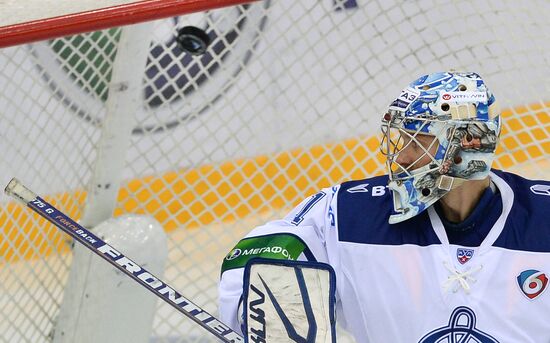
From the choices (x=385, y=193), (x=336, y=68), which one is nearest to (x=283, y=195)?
(x=336, y=68)

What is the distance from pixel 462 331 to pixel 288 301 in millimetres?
317

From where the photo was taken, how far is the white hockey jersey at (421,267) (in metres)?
1.72

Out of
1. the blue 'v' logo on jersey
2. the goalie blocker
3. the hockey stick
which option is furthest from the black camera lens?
the blue 'v' logo on jersey

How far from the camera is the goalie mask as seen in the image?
173 cm

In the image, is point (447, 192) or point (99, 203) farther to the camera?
point (99, 203)

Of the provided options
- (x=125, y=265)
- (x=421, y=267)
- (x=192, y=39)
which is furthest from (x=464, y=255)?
(x=192, y=39)

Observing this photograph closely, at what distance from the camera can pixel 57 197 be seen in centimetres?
241

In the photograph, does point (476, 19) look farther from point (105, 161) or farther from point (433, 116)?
point (105, 161)

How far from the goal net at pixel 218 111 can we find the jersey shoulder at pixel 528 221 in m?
0.47

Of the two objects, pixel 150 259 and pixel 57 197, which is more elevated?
pixel 57 197

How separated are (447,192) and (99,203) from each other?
0.90 m

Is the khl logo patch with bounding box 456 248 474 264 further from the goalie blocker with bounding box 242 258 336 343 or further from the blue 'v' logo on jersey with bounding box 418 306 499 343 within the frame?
the goalie blocker with bounding box 242 258 336 343

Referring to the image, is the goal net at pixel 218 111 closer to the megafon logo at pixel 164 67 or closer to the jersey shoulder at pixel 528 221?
the megafon logo at pixel 164 67

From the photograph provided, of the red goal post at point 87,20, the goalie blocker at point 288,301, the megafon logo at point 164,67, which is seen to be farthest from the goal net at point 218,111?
the goalie blocker at point 288,301
